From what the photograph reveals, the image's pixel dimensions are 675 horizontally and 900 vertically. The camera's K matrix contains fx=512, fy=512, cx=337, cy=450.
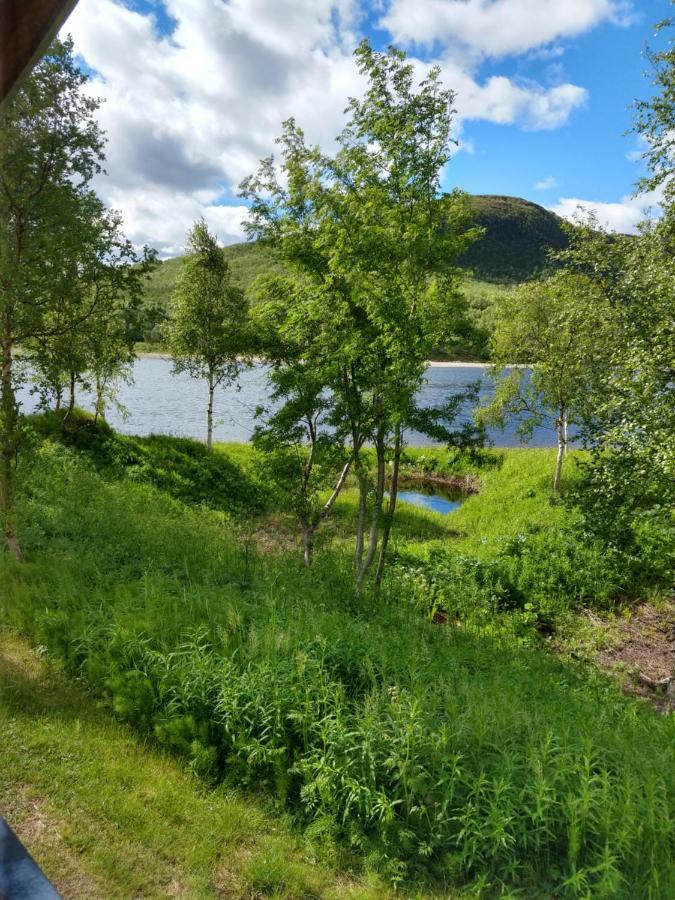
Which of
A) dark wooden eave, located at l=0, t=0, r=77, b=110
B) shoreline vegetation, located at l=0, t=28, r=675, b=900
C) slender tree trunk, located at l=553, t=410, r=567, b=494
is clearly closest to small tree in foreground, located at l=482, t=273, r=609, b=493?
slender tree trunk, located at l=553, t=410, r=567, b=494

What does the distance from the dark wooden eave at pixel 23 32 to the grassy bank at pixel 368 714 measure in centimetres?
444

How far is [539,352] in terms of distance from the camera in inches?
802

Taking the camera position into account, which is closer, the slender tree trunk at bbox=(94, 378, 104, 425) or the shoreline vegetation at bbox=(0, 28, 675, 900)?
the shoreline vegetation at bbox=(0, 28, 675, 900)

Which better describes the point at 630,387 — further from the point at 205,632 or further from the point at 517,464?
the point at 517,464

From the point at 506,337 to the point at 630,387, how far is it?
13.9 meters

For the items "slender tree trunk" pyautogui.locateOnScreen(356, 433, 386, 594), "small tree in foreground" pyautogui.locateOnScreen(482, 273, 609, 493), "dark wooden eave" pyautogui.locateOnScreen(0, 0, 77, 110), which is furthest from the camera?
"small tree in foreground" pyautogui.locateOnScreen(482, 273, 609, 493)

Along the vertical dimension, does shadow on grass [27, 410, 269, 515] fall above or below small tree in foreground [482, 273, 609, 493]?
below

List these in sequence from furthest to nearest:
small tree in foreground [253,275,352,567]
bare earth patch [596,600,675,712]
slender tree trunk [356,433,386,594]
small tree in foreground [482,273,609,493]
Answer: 1. small tree in foreground [482,273,609,493]
2. slender tree trunk [356,433,386,594]
3. small tree in foreground [253,275,352,567]
4. bare earth patch [596,600,675,712]

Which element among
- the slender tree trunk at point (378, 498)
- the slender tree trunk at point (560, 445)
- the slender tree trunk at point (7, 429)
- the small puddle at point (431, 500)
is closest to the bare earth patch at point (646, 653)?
the slender tree trunk at point (378, 498)

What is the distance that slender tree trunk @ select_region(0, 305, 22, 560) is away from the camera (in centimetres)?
809

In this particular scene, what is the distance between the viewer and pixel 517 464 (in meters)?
24.8

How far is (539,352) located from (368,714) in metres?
18.8

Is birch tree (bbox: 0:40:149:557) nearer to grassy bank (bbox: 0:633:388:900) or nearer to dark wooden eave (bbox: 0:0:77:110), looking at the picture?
grassy bank (bbox: 0:633:388:900)

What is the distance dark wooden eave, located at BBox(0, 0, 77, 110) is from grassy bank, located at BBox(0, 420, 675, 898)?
14.6 ft
